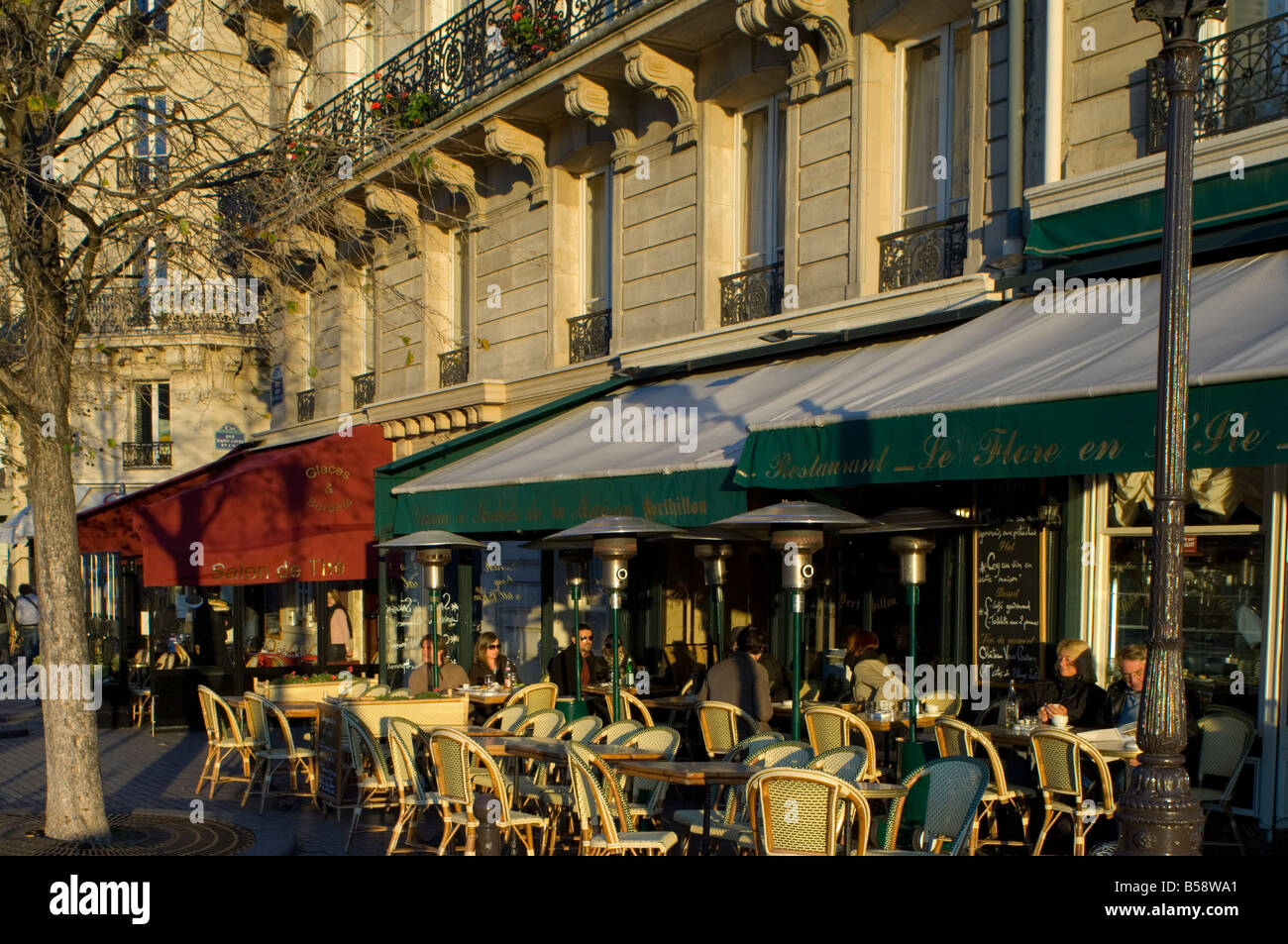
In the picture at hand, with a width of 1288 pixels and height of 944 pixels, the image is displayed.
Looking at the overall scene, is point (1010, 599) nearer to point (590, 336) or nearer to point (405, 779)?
point (405, 779)

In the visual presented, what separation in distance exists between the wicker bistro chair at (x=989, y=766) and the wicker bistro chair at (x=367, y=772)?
3.73 meters

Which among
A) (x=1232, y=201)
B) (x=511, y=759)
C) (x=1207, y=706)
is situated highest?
(x=1232, y=201)

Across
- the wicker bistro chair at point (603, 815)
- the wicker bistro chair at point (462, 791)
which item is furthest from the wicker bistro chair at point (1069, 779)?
the wicker bistro chair at point (462, 791)

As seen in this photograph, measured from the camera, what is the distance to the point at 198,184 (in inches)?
374

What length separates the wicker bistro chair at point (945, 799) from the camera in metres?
6.64

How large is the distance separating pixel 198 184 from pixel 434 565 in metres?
5.00

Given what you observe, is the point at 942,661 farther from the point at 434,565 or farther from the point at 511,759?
the point at 434,565

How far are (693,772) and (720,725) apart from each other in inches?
114

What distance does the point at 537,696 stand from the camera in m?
12.1

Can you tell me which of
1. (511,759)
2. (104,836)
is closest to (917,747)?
(511,759)

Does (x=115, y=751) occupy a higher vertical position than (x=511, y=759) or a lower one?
lower

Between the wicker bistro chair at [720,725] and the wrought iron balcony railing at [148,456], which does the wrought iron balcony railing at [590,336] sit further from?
the wrought iron balcony railing at [148,456]
